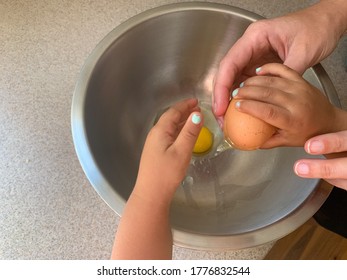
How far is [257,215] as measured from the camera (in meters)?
0.67

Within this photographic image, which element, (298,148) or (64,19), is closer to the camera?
(298,148)

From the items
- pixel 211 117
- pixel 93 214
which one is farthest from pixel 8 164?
pixel 211 117

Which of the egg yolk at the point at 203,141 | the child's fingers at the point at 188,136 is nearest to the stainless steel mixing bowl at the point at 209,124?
the egg yolk at the point at 203,141

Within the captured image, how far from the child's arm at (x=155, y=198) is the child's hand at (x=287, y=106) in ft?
0.31

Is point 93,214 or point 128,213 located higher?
point 128,213

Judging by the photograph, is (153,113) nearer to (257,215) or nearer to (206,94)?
(206,94)

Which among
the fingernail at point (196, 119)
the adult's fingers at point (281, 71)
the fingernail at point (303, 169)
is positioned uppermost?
the adult's fingers at point (281, 71)

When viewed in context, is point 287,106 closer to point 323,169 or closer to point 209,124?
point 323,169

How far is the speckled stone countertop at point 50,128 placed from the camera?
0.71 metres

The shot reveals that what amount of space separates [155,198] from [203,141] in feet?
0.82

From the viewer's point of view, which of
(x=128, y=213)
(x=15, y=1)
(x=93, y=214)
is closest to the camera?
(x=128, y=213)

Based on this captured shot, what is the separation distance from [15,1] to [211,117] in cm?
58

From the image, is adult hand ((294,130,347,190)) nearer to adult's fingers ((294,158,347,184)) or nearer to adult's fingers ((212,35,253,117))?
adult's fingers ((294,158,347,184))

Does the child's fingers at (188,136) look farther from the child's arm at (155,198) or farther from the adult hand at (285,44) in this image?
the adult hand at (285,44)
